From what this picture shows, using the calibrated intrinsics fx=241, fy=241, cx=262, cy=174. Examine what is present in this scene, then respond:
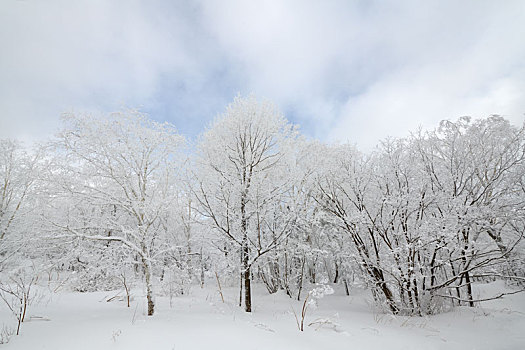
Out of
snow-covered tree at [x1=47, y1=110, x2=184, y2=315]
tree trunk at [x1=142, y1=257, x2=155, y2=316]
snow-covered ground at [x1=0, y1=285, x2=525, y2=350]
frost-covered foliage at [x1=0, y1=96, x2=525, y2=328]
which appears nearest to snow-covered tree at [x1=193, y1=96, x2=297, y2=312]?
frost-covered foliage at [x1=0, y1=96, x2=525, y2=328]

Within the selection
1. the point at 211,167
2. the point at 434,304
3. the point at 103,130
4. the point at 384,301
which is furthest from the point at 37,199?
the point at 434,304

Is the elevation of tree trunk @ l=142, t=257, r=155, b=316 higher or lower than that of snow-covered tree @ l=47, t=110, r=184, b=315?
lower

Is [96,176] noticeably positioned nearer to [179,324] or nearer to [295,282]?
[179,324]

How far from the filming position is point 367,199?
9031 millimetres

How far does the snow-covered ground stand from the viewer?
14.7 ft

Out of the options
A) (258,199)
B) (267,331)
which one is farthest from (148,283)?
(258,199)

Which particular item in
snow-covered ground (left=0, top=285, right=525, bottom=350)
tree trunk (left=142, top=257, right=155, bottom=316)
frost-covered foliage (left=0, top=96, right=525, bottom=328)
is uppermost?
frost-covered foliage (left=0, top=96, right=525, bottom=328)

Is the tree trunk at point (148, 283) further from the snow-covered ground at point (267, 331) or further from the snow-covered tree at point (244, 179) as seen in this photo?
the snow-covered tree at point (244, 179)

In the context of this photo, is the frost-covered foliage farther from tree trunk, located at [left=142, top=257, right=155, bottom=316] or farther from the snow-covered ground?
the snow-covered ground

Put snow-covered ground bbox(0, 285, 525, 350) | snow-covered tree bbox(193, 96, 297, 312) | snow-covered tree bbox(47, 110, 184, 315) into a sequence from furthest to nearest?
snow-covered tree bbox(193, 96, 297, 312), snow-covered tree bbox(47, 110, 184, 315), snow-covered ground bbox(0, 285, 525, 350)

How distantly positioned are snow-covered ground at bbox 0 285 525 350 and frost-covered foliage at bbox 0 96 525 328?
74 cm

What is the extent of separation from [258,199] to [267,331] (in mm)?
3805

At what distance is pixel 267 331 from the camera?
5.50 meters

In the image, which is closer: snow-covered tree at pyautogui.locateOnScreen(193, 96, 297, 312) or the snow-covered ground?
the snow-covered ground
